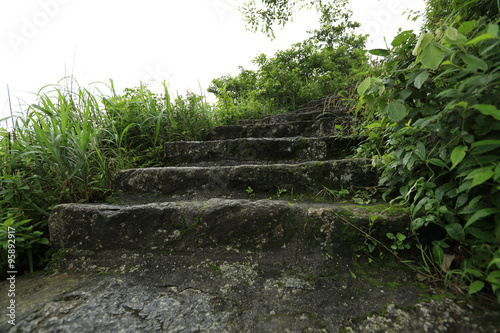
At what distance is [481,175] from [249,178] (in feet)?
4.03

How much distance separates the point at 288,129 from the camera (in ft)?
8.71

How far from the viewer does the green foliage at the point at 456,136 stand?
734 mm

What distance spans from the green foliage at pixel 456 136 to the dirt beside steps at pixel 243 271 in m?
0.16

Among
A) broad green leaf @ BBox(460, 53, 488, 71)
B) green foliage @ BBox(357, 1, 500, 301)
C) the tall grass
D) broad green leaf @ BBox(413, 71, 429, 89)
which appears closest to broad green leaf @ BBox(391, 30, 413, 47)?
green foliage @ BBox(357, 1, 500, 301)

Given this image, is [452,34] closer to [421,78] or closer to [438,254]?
[421,78]

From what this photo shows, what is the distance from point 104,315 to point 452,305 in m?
1.35

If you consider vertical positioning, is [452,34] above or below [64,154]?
above

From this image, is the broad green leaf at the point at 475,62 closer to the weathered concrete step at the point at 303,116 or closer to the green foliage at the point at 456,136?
the green foliage at the point at 456,136

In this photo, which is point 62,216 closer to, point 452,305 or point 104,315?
point 104,315

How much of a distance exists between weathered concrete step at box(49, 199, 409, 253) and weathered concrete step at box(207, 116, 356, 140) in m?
1.41

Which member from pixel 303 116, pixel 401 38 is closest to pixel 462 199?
pixel 401 38

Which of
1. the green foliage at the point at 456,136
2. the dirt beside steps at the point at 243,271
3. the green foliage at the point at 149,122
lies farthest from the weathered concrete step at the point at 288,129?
the green foliage at the point at 456,136

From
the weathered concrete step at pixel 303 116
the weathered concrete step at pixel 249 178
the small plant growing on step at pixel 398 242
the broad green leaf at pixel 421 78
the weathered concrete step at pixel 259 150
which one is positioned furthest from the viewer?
the weathered concrete step at pixel 303 116

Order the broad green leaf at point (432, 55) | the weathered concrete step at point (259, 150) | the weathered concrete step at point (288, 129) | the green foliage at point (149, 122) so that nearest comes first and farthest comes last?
the broad green leaf at point (432, 55) < the weathered concrete step at point (259, 150) < the green foliage at point (149, 122) < the weathered concrete step at point (288, 129)
